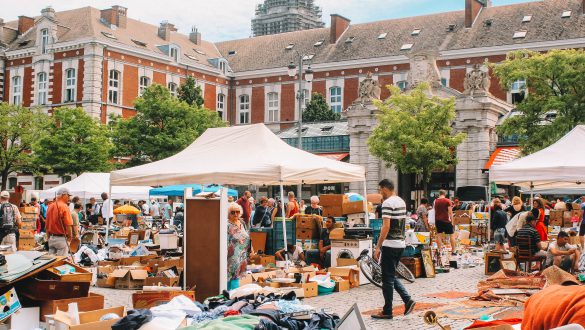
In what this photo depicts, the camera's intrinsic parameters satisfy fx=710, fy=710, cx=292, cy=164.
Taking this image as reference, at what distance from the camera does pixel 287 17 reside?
134875mm

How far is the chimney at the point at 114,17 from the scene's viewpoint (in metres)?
52.0

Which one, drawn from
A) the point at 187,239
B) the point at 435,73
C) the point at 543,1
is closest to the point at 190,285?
the point at 187,239

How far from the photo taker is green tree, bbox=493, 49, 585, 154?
1156 inches

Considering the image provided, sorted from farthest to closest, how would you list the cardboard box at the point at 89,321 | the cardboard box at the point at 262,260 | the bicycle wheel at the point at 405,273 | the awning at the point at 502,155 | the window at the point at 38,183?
1. the window at the point at 38,183
2. the awning at the point at 502,155
3. the cardboard box at the point at 262,260
4. the bicycle wheel at the point at 405,273
5. the cardboard box at the point at 89,321

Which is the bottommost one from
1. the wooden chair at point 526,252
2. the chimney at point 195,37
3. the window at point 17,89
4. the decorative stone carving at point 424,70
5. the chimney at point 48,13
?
the wooden chair at point 526,252

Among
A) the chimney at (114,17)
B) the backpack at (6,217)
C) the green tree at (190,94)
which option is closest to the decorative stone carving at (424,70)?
the green tree at (190,94)

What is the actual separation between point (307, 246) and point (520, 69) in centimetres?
1778

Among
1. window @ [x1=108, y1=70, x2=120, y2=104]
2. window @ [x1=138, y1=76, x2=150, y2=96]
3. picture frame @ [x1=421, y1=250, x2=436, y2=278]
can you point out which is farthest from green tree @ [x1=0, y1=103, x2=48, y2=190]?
picture frame @ [x1=421, y1=250, x2=436, y2=278]

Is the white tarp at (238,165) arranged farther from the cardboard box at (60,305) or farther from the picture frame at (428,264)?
the cardboard box at (60,305)

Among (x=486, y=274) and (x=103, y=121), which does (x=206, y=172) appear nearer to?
(x=486, y=274)

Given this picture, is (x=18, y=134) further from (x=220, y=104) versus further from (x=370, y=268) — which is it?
(x=370, y=268)

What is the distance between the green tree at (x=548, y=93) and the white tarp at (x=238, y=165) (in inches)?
656

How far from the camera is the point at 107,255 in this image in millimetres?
16438

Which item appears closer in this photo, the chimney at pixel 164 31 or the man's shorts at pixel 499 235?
the man's shorts at pixel 499 235
